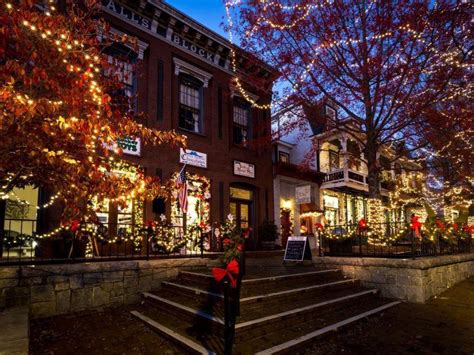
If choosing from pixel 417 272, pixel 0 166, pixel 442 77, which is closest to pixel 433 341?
pixel 417 272

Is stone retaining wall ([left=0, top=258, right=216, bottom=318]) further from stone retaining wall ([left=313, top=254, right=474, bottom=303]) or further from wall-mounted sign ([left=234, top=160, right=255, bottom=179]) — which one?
wall-mounted sign ([left=234, top=160, right=255, bottom=179])

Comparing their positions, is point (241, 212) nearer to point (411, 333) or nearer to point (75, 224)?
point (411, 333)

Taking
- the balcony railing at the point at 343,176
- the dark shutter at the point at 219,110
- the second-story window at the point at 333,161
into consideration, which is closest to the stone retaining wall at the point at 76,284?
the dark shutter at the point at 219,110

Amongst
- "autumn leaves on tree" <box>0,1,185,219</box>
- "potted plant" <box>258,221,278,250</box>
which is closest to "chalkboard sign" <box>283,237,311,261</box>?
"potted plant" <box>258,221,278,250</box>

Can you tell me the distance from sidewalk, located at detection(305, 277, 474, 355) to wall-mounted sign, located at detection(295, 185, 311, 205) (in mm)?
11387

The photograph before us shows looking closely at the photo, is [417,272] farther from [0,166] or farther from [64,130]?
[0,166]

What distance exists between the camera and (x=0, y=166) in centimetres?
449

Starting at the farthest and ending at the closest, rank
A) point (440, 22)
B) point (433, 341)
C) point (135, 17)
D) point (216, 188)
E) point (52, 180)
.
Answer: point (216, 188) < point (135, 17) < point (440, 22) < point (433, 341) < point (52, 180)

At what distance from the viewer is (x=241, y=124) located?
55.9 ft

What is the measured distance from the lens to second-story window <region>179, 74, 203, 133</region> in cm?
1450

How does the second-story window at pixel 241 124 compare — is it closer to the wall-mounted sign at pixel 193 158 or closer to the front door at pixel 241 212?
the wall-mounted sign at pixel 193 158

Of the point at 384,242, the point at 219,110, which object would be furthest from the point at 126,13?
the point at 384,242

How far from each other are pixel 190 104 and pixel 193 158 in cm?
264

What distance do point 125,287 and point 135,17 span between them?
1036cm
